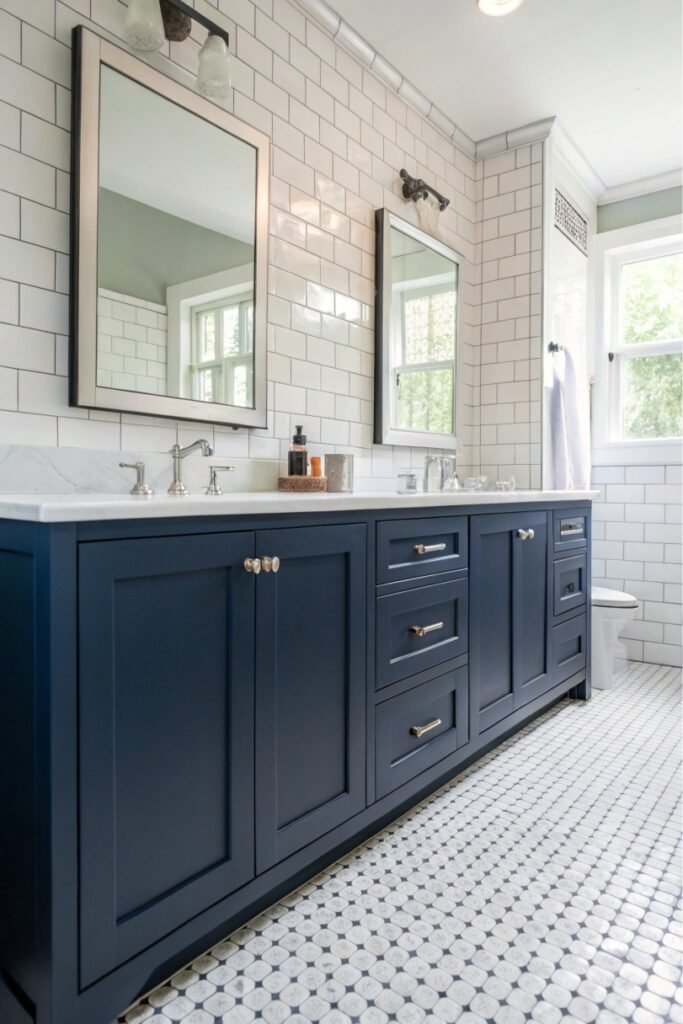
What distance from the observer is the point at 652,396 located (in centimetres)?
368

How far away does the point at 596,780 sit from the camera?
2.14m

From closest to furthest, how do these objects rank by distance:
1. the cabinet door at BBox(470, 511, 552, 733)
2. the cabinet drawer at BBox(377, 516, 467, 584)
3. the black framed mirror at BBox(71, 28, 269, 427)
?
the black framed mirror at BBox(71, 28, 269, 427) → the cabinet drawer at BBox(377, 516, 467, 584) → the cabinet door at BBox(470, 511, 552, 733)

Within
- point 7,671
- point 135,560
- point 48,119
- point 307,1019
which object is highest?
point 48,119

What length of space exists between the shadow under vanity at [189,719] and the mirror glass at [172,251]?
2.23 feet

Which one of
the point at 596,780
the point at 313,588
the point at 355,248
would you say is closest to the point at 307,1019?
the point at 313,588

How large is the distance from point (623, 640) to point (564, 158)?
8.72 ft

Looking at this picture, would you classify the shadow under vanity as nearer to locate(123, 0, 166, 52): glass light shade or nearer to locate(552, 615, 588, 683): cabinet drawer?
locate(552, 615, 588, 683): cabinet drawer

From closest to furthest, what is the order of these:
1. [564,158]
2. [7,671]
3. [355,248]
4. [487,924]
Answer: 1. [7,671]
2. [487,924]
3. [355,248]
4. [564,158]

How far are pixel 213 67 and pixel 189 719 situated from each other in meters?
1.73

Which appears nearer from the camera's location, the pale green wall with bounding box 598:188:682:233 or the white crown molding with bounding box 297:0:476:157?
the white crown molding with bounding box 297:0:476:157

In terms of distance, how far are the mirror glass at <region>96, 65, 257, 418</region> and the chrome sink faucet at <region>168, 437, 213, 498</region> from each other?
0.56 ft

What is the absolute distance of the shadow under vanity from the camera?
40.6 inches

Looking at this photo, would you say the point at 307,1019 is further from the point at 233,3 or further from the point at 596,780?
the point at 233,3

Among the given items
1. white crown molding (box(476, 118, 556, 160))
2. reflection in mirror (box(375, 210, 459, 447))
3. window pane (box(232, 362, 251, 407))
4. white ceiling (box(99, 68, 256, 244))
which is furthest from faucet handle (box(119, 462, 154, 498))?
white crown molding (box(476, 118, 556, 160))
